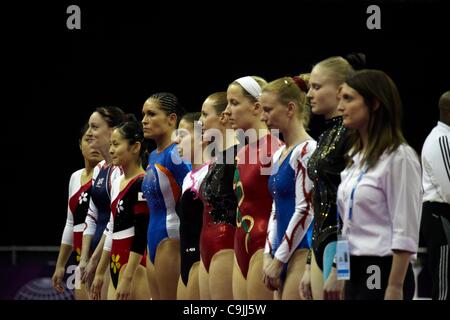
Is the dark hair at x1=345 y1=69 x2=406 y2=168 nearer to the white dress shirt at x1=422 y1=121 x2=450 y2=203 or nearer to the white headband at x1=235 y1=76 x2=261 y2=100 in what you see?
the white headband at x1=235 y1=76 x2=261 y2=100

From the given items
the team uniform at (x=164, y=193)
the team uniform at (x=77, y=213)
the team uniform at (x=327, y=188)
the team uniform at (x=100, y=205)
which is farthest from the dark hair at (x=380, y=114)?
→ the team uniform at (x=77, y=213)

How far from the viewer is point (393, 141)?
356 cm

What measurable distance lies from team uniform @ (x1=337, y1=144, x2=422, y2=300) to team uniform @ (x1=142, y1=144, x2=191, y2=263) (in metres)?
2.22

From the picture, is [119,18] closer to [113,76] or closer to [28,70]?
[113,76]

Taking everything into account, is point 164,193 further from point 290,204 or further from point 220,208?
point 290,204

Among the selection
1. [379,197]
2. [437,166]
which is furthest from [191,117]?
[379,197]

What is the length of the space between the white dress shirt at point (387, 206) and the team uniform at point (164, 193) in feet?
7.31

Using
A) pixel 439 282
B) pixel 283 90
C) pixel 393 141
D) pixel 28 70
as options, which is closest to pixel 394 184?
pixel 393 141

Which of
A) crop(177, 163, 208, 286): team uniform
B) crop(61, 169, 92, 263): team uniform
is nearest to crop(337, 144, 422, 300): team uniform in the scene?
crop(177, 163, 208, 286): team uniform

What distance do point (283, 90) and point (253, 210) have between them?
25.9 inches

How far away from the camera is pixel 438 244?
580 centimetres

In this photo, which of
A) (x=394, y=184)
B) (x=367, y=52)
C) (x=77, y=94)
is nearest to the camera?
(x=394, y=184)

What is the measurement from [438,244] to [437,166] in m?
0.50

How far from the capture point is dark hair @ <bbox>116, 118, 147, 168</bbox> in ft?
19.7
